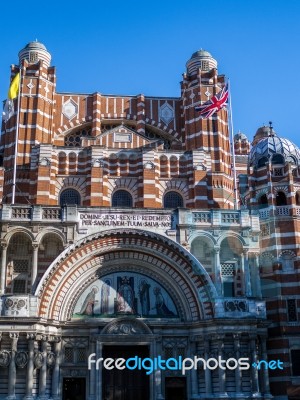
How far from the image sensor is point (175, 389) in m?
35.3

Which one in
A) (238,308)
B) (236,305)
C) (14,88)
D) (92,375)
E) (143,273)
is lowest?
(92,375)

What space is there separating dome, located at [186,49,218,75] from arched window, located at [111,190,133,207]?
1395 centimetres

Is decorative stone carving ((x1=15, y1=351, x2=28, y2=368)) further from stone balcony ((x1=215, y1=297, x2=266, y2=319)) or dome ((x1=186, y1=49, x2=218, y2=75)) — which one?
A: dome ((x1=186, y1=49, x2=218, y2=75))

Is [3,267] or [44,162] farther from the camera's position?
[44,162]

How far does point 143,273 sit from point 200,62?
22438 mm

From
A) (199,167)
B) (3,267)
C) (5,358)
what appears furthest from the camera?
(199,167)

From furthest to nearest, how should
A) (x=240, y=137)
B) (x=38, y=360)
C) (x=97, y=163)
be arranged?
(x=240, y=137), (x=97, y=163), (x=38, y=360)

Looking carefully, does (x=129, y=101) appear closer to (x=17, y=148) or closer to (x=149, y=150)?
(x=149, y=150)

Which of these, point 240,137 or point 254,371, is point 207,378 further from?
point 240,137

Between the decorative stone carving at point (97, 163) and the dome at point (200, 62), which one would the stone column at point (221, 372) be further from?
the dome at point (200, 62)

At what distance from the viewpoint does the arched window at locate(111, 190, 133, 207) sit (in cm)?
4344

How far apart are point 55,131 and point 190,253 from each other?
18.9 meters

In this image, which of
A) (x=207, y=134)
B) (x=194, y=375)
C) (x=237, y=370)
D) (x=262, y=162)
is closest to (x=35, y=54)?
(x=207, y=134)

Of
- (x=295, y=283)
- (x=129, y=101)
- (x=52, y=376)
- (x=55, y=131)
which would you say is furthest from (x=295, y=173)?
(x=52, y=376)
